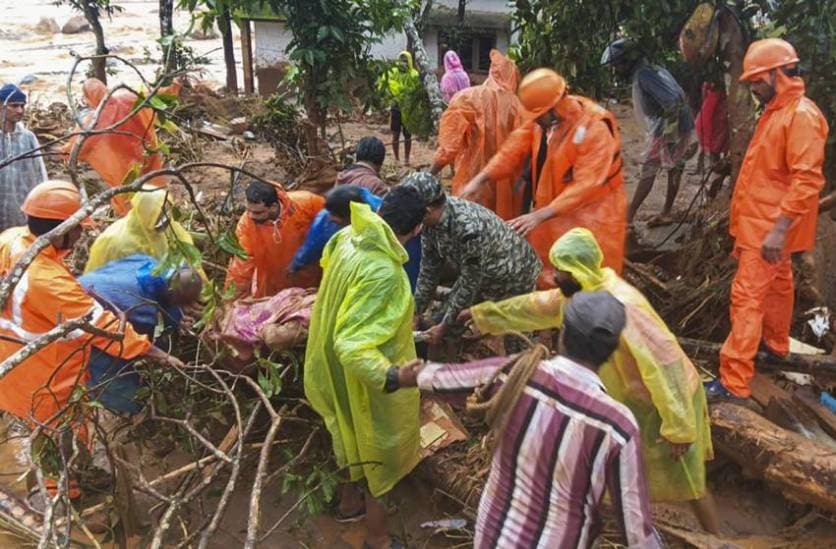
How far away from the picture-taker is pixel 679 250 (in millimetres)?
5328

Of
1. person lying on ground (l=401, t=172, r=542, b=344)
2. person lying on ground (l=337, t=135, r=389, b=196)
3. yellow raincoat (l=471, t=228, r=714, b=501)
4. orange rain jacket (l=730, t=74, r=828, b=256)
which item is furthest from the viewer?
person lying on ground (l=337, t=135, r=389, b=196)

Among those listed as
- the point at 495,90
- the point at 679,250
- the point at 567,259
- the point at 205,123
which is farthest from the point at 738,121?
the point at 205,123

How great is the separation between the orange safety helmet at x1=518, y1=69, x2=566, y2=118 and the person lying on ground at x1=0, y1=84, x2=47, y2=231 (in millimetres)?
3450

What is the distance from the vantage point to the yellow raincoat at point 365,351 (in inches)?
109

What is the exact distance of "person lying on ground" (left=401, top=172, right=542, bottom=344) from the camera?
3385 millimetres

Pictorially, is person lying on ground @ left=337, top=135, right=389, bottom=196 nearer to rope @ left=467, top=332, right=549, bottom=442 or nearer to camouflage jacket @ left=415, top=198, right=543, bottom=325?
camouflage jacket @ left=415, top=198, right=543, bottom=325

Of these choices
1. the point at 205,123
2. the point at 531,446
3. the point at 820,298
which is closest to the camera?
the point at 531,446

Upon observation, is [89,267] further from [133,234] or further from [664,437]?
[664,437]

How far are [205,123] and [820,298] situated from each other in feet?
29.0

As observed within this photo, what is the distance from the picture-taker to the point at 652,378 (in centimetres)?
270

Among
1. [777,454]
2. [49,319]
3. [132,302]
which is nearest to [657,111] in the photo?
[777,454]

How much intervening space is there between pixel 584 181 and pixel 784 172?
1016 millimetres

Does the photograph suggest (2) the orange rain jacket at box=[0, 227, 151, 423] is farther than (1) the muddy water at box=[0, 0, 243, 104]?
No

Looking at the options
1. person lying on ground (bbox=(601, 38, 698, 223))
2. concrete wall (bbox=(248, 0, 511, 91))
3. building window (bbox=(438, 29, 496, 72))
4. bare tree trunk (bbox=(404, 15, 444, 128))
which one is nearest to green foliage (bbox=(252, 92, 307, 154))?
bare tree trunk (bbox=(404, 15, 444, 128))
